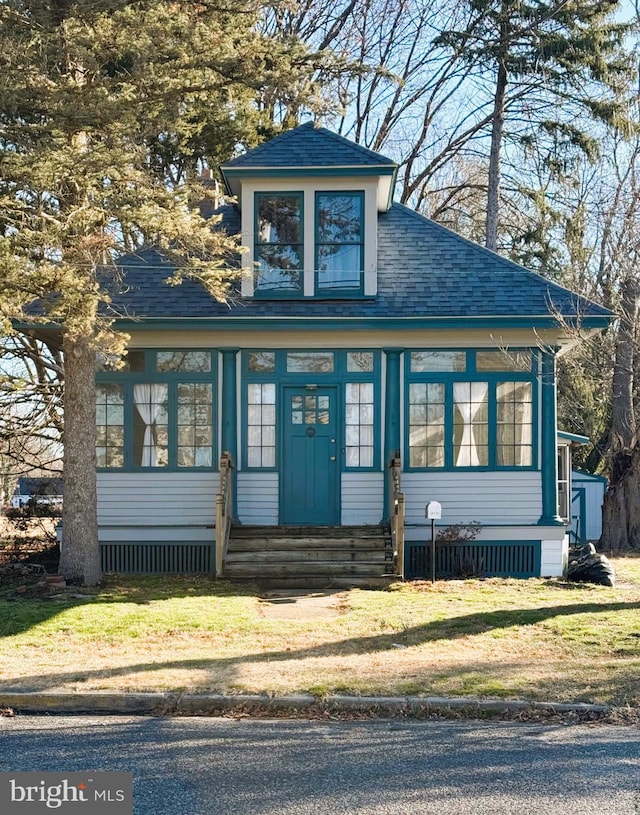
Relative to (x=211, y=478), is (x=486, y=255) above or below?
above

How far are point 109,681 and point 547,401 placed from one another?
8688 mm

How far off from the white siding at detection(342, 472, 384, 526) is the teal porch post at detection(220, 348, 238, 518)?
5.58 feet

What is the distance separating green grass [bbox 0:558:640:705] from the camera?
7.33 metres

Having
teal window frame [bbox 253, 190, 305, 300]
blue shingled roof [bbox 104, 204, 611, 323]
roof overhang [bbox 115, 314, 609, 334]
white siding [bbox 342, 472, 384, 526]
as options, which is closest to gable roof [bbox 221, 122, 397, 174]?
teal window frame [bbox 253, 190, 305, 300]

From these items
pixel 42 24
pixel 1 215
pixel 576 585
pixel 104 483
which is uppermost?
pixel 42 24

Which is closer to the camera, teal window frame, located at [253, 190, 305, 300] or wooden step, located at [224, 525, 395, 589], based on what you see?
wooden step, located at [224, 525, 395, 589]

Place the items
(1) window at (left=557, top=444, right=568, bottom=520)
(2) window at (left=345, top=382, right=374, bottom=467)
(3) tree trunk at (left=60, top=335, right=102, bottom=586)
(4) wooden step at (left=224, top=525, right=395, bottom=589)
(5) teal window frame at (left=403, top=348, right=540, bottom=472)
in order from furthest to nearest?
(1) window at (left=557, top=444, right=568, bottom=520) < (2) window at (left=345, top=382, right=374, bottom=467) < (5) teal window frame at (left=403, top=348, right=540, bottom=472) < (4) wooden step at (left=224, top=525, right=395, bottom=589) < (3) tree trunk at (left=60, top=335, right=102, bottom=586)

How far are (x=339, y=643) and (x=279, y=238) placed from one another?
23.8ft

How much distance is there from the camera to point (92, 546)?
40.5ft

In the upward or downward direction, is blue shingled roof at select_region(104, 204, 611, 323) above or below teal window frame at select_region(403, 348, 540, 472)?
above

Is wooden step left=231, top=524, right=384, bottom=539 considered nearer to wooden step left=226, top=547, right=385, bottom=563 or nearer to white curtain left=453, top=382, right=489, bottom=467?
wooden step left=226, top=547, right=385, bottom=563

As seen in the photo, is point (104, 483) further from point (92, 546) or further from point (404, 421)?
point (404, 421)

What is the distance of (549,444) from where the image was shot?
13.9m

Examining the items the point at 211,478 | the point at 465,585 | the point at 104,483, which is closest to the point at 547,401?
the point at 465,585
